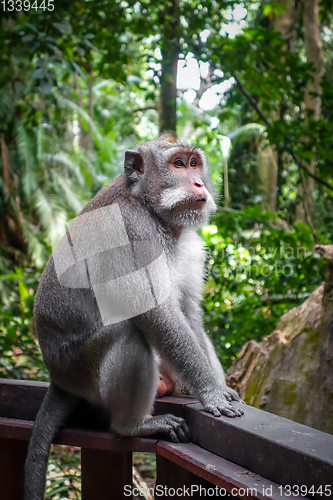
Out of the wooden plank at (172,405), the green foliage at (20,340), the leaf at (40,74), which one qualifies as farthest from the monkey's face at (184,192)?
the green foliage at (20,340)

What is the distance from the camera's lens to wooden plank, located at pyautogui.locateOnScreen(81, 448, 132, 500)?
198cm

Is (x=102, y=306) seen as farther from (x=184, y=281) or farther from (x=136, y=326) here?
(x=184, y=281)

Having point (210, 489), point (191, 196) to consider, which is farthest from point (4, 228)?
point (210, 489)

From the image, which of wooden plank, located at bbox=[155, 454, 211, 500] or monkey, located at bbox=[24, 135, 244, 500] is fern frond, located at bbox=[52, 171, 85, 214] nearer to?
monkey, located at bbox=[24, 135, 244, 500]

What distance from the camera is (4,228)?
8.71 metres

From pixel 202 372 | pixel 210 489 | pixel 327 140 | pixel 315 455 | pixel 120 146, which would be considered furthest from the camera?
pixel 120 146

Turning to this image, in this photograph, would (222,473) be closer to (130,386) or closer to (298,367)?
(130,386)

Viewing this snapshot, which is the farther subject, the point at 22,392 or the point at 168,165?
the point at 168,165

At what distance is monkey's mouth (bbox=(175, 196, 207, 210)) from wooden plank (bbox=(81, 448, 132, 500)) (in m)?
1.19

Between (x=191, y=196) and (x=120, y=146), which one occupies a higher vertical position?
(x=120, y=146)

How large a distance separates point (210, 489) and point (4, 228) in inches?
307

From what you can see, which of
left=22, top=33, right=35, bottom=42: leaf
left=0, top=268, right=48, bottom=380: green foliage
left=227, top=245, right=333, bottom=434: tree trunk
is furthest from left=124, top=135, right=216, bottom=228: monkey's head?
left=0, top=268, right=48, bottom=380: green foliage

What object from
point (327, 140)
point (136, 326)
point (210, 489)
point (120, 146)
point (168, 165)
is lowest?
point (210, 489)

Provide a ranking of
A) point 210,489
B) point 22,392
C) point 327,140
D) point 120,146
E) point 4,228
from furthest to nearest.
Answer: point 120,146, point 4,228, point 327,140, point 22,392, point 210,489
